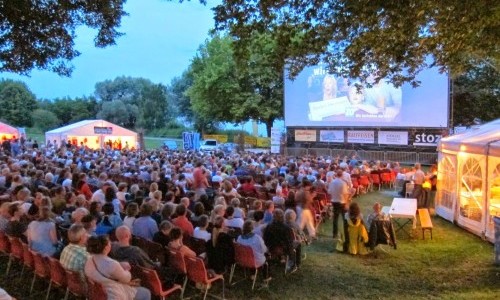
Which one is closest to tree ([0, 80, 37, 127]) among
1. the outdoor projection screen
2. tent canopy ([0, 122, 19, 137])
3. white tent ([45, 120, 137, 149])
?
tent canopy ([0, 122, 19, 137])

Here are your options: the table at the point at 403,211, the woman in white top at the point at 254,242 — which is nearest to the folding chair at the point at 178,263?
the woman in white top at the point at 254,242

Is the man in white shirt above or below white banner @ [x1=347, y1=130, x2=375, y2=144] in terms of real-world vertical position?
below

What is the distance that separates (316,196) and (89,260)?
7.62 meters

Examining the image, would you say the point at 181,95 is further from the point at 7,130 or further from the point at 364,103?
the point at 364,103

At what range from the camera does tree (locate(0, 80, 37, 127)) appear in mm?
62500

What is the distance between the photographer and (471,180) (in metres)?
10.7

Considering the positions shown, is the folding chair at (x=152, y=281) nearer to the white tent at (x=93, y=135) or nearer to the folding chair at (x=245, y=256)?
the folding chair at (x=245, y=256)

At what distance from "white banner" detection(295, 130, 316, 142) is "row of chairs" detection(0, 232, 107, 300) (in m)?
26.1

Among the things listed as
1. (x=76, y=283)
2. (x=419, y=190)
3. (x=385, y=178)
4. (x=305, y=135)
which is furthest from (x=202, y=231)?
(x=305, y=135)

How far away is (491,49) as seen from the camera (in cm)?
782

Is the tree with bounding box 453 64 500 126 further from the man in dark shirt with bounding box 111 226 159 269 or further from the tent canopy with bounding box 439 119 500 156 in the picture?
the man in dark shirt with bounding box 111 226 159 269

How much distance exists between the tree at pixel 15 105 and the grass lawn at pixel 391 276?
62.1m

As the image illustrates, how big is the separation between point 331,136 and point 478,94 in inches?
A: 482

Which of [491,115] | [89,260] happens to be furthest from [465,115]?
[89,260]
